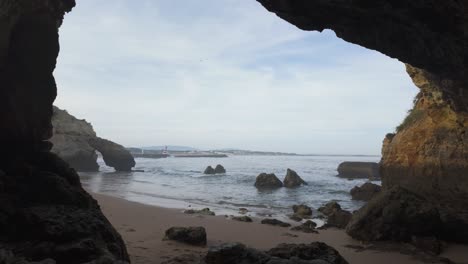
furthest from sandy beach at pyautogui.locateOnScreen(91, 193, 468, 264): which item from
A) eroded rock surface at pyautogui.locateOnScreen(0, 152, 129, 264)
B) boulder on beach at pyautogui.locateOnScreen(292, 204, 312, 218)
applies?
boulder on beach at pyautogui.locateOnScreen(292, 204, 312, 218)

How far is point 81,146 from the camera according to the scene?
4212cm

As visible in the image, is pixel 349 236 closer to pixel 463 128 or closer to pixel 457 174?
pixel 457 174

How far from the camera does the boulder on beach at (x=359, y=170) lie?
42.2 meters

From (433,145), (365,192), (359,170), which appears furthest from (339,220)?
(359,170)

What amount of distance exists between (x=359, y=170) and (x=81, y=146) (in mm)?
31987

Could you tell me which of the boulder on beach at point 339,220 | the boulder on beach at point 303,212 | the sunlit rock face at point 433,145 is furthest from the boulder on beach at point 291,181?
the boulder on beach at point 339,220

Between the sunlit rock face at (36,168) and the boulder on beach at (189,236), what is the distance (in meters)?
2.37

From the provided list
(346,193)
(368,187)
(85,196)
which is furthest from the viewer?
→ (346,193)

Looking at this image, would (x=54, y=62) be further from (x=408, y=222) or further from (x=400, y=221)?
(x=408, y=222)

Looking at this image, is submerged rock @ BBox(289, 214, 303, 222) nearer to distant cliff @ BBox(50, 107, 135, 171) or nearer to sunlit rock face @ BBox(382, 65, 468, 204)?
sunlit rock face @ BBox(382, 65, 468, 204)

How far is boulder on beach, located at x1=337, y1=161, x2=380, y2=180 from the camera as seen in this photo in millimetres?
42219

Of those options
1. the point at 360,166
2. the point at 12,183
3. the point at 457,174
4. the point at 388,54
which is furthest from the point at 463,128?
the point at 360,166

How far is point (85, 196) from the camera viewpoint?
7.14m

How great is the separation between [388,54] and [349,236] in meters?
5.34
